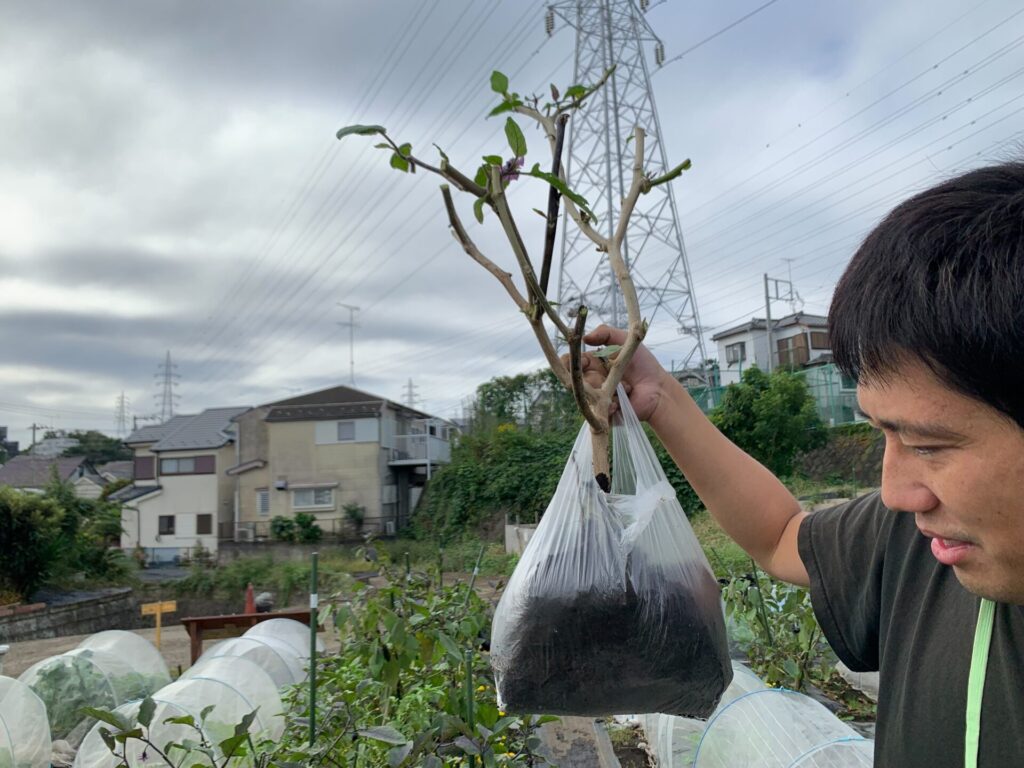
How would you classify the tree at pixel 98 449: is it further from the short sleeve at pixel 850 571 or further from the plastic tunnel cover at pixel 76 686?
the short sleeve at pixel 850 571

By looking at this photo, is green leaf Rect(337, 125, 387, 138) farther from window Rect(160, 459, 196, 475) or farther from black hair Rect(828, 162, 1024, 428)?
window Rect(160, 459, 196, 475)

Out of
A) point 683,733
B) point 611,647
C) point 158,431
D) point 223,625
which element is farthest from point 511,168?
point 158,431

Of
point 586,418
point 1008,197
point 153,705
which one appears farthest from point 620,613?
point 153,705

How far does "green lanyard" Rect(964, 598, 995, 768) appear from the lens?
0.81m

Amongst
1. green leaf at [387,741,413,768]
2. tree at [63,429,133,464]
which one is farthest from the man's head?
tree at [63,429,133,464]

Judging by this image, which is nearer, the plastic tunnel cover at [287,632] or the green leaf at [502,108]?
the green leaf at [502,108]

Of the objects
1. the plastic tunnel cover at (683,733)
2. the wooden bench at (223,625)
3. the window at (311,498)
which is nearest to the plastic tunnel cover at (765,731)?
the plastic tunnel cover at (683,733)

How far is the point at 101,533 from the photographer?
16172 mm

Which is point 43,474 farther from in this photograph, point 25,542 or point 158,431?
point 25,542

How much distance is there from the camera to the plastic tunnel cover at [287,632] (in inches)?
204

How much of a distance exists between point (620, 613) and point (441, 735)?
2.61 feet

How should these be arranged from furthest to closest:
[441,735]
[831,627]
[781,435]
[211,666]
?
[781,435] < [211,666] < [441,735] < [831,627]

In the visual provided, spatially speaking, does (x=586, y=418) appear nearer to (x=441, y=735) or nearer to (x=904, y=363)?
(x=904, y=363)

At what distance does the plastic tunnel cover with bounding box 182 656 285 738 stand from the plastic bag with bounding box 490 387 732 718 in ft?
8.98
